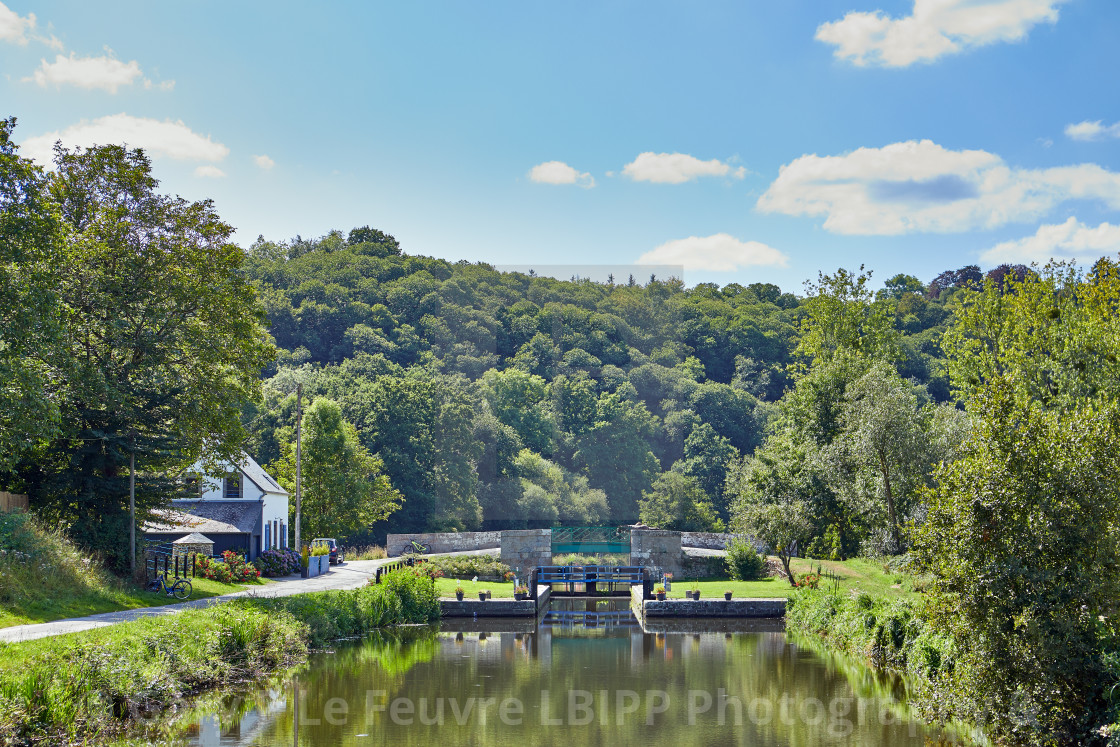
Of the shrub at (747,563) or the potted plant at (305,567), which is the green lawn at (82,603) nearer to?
the potted plant at (305,567)

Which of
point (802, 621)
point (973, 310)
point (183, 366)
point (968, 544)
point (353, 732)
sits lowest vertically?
point (802, 621)

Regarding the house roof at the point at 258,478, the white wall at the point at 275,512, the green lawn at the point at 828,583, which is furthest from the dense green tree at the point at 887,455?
the house roof at the point at 258,478

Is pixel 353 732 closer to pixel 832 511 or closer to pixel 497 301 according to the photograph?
pixel 832 511

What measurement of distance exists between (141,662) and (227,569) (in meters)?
16.1

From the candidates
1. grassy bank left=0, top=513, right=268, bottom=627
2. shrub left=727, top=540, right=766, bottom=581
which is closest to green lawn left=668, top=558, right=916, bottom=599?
shrub left=727, top=540, right=766, bottom=581

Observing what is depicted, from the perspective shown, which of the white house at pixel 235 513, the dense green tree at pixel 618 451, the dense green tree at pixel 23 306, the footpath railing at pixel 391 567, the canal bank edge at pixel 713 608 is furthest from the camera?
the dense green tree at pixel 618 451

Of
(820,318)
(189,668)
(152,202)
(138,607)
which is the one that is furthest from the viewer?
(820,318)

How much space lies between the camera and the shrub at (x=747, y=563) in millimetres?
39094

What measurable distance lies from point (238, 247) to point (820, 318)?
97.7 ft

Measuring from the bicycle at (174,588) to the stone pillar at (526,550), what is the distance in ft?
64.9

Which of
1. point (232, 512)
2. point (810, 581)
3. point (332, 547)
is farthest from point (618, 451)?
point (810, 581)

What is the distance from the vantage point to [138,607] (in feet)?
68.6

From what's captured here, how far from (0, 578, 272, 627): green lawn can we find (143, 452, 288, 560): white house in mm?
9810

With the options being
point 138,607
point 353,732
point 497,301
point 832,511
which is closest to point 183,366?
point 138,607
